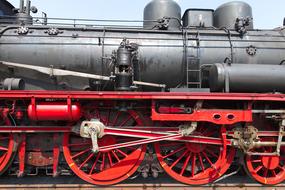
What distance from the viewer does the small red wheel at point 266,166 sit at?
4148 millimetres

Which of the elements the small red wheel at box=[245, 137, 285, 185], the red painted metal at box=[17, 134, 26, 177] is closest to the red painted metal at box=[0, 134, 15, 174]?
the red painted metal at box=[17, 134, 26, 177]

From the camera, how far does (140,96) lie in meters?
3.84

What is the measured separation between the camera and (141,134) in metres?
4.02

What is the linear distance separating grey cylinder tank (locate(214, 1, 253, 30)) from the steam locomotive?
62 cm

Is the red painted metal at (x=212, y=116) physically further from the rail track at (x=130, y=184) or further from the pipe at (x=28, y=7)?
the pipe at (x=28, y=7)

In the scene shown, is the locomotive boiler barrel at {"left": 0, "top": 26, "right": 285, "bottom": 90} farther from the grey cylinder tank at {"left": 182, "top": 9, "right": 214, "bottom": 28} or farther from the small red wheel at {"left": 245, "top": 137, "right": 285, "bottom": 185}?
the small red wheel at {"left": 245, "top": 137, "right": 285, "bottom": 185}

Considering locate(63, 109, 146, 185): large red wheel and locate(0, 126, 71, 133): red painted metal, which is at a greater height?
locate(0, 126, 71, 133): red painted metal

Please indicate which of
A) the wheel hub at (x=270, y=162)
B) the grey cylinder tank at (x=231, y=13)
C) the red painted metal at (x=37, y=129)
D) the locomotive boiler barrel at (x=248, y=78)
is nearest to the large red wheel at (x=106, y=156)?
the red painted metal at (x=37, y=129)

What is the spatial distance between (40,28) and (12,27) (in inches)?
19.4

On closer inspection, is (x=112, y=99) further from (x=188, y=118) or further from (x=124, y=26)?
(x=124, y=26)

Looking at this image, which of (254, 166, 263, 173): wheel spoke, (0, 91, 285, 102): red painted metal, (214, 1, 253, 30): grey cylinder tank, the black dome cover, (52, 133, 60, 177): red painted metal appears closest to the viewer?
(0, 91, 285, 102): red painted metal

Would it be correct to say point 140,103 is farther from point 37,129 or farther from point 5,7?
point 5,7

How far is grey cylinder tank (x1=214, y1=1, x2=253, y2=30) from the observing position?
17.9 feet

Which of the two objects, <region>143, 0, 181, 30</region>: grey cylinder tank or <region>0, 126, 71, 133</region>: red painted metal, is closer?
<region>0, 126, 71, 133</region>: red painted metal
